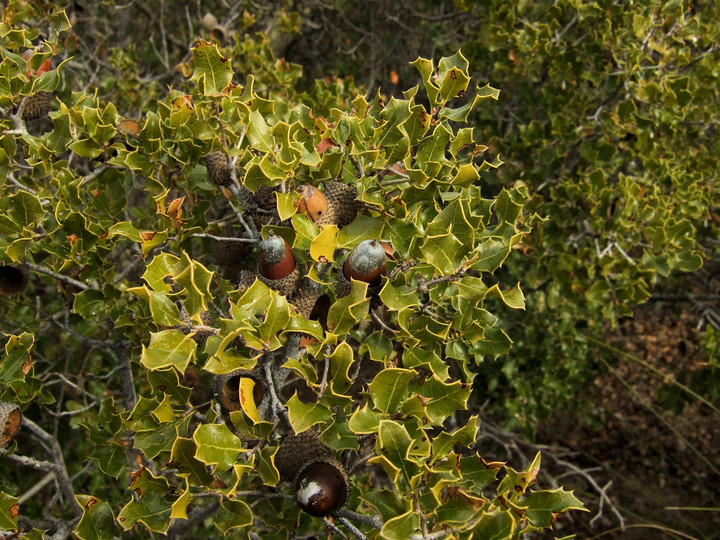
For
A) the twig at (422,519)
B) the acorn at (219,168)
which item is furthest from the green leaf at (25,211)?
the twig at (422,519)

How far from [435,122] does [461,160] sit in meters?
0.19

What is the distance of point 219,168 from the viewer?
68.7 inches

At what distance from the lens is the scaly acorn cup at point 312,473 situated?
4.27 ft

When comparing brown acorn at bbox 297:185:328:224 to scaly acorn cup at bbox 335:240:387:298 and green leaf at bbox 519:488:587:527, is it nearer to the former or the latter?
scaly acorn cup at bbox 335:240:387:298

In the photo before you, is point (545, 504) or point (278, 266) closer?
point (545, 504)

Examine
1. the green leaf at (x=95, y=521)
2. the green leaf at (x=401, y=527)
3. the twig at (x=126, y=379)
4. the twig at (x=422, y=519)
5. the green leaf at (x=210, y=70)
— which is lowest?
the twig at (x=126, y=379)

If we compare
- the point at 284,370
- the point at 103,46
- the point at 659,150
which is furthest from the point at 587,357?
the point at 103,46

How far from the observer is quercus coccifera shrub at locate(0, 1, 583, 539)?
1.25 metres

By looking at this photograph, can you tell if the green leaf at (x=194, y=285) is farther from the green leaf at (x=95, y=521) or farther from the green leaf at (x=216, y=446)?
the green leaf at (x=95, y=521)

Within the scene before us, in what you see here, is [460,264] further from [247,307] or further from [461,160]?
[247,307]

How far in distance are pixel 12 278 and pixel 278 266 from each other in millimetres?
1008

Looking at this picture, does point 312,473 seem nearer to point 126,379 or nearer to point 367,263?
point 367,263

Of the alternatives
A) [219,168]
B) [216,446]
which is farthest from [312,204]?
[216,446]

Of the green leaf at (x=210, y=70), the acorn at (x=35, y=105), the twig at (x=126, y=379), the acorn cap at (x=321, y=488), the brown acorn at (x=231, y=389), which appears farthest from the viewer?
the twig at (x=126, y=379)
